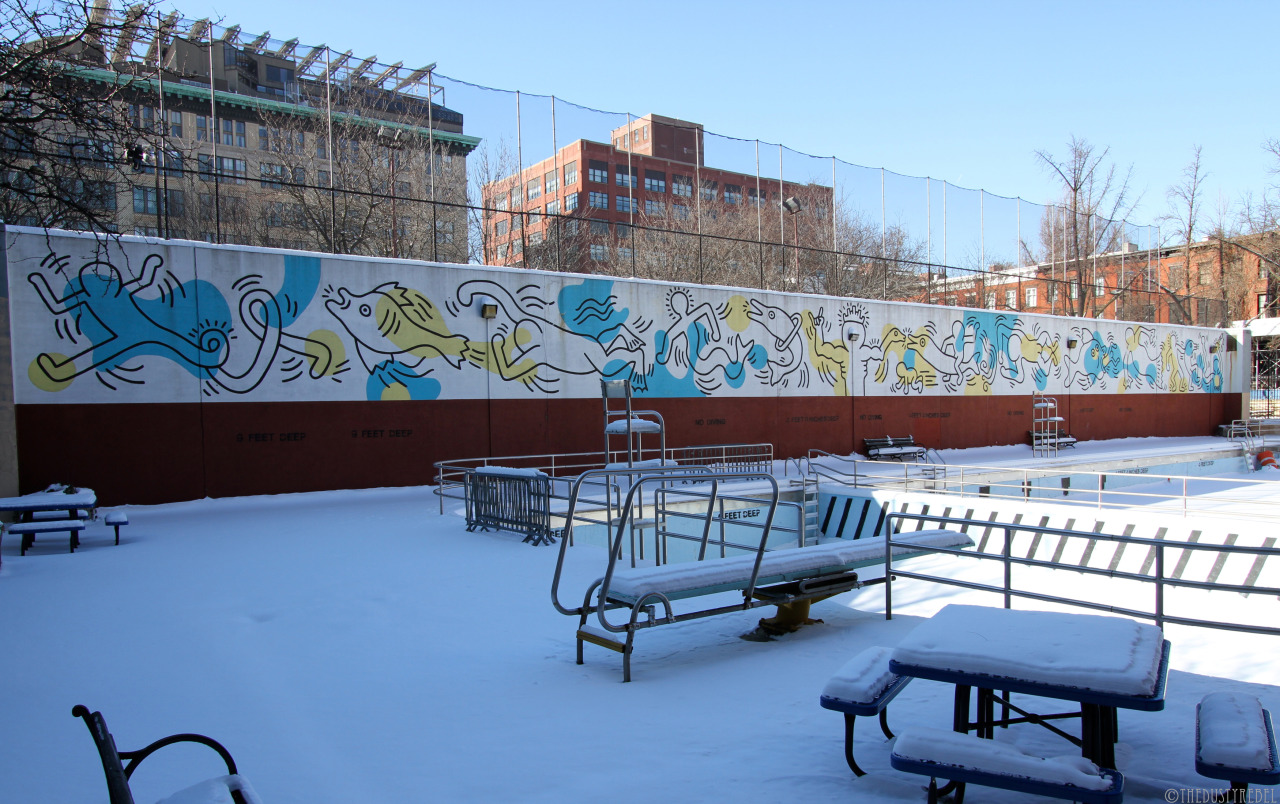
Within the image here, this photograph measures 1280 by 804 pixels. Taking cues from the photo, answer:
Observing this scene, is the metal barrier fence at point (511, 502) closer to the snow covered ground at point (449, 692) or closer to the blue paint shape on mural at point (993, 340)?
the snow covered ground at point (449, 692)

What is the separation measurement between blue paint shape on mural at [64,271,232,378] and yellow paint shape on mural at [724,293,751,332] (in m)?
11.5

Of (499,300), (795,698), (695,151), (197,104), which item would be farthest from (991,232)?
(795,698)

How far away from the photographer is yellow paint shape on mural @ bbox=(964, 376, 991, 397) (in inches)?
1036

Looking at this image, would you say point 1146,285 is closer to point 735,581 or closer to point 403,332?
point 403,332

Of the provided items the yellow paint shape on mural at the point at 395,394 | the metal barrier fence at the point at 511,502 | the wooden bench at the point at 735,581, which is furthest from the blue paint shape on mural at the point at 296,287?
the wooden bench at the point at 735,581

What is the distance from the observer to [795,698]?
4.84 metres

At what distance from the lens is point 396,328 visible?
16125 mm

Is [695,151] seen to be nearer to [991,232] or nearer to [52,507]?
[991,232]

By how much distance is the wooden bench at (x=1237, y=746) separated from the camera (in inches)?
115

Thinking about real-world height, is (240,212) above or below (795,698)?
above

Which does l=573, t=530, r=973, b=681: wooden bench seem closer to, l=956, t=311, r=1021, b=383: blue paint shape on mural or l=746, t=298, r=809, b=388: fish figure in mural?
l=746, t=298, r=809, b=388: fish figure in mural

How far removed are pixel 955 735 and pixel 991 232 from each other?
32768 millimetres

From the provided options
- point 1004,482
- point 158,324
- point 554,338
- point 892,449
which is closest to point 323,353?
point 158,324

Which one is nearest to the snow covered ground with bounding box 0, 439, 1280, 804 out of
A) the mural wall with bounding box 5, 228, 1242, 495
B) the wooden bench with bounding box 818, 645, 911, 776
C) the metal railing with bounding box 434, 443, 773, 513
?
→ the wooden bench with bounding box 818, 645, 911, 776
